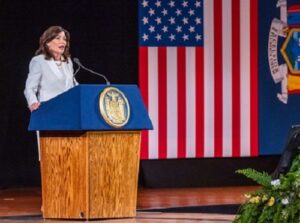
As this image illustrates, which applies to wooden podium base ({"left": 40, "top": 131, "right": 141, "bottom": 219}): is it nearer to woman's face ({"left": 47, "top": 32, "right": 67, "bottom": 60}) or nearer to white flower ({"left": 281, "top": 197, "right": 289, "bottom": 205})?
woman's face ({"left": 47, "top": 32, "right": 67, "bottom": 60})

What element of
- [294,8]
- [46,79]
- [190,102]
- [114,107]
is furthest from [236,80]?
[114,107]

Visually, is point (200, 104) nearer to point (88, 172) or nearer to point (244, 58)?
point (244, 58)

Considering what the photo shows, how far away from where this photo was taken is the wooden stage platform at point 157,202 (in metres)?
6.66

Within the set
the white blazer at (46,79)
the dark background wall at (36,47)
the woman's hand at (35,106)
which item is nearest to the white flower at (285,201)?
the woman's hand at (35,106)

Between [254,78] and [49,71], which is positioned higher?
[49,71]

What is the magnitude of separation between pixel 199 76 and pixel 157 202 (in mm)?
2078

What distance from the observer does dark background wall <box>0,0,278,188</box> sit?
371 inches

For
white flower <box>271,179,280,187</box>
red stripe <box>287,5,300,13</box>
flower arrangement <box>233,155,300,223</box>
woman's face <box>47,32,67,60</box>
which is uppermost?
red stripe <box>287,5,300,13</box>

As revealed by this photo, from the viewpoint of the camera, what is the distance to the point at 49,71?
6.89 m

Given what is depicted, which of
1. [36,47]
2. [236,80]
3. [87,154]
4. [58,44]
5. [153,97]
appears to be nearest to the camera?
[87,154]

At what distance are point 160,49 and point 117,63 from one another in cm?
47

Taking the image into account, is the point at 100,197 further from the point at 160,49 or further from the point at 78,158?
the point at 160,49

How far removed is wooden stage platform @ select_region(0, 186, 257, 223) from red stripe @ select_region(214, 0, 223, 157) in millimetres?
508

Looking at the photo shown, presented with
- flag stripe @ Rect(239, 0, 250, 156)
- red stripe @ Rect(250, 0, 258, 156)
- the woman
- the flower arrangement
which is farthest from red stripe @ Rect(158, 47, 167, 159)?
the flower arrangement
